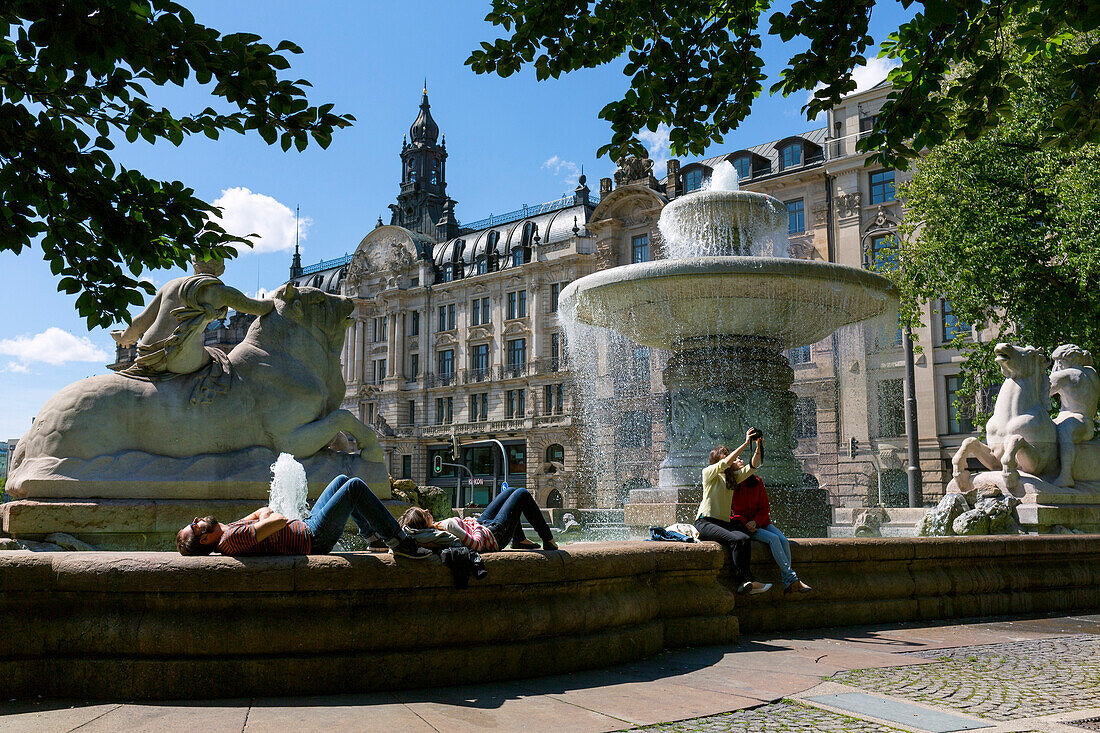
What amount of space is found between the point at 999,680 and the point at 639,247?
41624 millimetres

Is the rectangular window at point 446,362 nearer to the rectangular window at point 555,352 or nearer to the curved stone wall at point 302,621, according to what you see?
the rectangular window at point 555,352

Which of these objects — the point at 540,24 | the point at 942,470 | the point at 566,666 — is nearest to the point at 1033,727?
the point at 566,666

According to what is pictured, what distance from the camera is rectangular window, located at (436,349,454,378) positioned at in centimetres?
5847

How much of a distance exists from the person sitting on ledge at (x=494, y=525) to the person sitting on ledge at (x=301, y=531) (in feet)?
0.33

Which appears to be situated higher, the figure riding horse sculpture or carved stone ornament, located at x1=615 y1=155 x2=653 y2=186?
carved stone ornament, located at x1=615 y1=155 x2=653 y2=186

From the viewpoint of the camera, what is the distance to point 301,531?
448cm

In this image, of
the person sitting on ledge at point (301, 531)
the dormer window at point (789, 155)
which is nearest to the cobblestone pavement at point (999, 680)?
the person sitting on ledge at point (301, 531)

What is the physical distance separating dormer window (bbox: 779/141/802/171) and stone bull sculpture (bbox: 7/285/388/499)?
1426 inches

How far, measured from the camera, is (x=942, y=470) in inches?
1328

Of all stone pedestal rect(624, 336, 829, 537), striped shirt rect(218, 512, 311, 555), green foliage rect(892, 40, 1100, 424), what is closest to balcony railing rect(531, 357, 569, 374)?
green foliage rect(892, 40, 1100, 424)

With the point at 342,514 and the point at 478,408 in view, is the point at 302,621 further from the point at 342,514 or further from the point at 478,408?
the point at 478,408

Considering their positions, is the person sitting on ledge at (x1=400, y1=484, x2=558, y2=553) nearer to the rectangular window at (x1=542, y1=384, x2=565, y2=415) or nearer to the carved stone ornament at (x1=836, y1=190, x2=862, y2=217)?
the carved stone ornament at (x1=836, y1=190, x2=862, y2=217)

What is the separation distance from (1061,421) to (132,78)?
38.1 feet

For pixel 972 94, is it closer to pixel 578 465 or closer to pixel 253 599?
pixel 253 599
